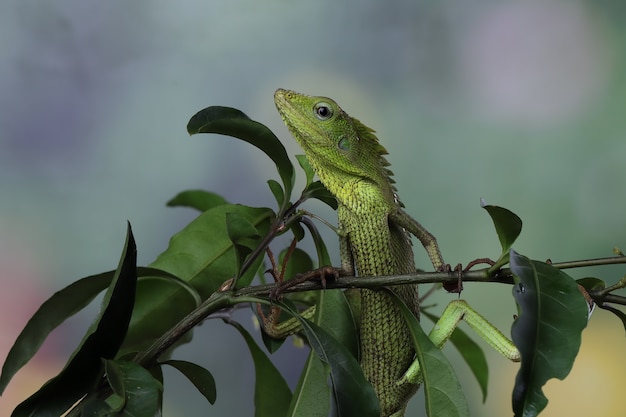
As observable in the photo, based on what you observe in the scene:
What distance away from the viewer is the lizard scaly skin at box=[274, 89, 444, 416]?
3.44 feet

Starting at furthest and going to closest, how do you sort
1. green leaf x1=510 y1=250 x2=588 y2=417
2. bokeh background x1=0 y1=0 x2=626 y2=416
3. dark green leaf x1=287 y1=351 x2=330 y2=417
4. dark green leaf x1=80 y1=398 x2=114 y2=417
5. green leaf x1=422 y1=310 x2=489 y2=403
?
bokeh background x1=0 y1=0 x2=626 y2=416
green leaf x1=422 y1=310 x2=489 y2=403
dark green leaf x1=287 y1=351 x2=330 y2=417
dark green leaf x1=80 y1=398 x2=114 y2=417
green leaf x1=510 y1=250 x2=588 y2=417

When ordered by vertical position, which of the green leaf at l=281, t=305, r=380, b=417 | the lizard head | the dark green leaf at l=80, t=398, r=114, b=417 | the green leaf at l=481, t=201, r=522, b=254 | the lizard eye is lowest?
the dark green leaf at l=80, t=398, r=114, b=417

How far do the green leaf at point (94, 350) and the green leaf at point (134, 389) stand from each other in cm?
5

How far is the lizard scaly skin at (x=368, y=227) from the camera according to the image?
1.05 metres

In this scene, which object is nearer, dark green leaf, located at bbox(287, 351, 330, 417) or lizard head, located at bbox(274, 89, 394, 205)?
dark green leaf, located at bbox(287, 351, 330, 417)

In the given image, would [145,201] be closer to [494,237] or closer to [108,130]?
[108,130]

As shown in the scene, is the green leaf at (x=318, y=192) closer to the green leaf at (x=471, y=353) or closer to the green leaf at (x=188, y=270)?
the green leaf at (x=188, y=270)

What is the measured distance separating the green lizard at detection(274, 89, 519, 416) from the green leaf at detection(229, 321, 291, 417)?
0.15m

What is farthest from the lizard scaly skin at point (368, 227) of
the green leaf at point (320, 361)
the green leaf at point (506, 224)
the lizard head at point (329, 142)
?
the green leaf at point (506, 224)

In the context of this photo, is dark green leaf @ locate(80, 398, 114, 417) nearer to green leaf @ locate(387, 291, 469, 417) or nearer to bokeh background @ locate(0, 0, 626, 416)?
green leaf @ locate(387, 291, 469, 417)

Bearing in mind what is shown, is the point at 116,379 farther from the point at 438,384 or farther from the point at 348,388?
the point at 438,384

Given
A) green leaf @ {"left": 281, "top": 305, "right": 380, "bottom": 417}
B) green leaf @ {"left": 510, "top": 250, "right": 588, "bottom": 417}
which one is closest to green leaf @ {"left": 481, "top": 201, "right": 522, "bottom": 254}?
green leaf @ {"left": 510, "top": 250, "right": 588, "bottom": 417}

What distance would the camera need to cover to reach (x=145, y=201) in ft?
6.72

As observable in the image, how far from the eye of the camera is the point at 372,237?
Answer: 105 cm
